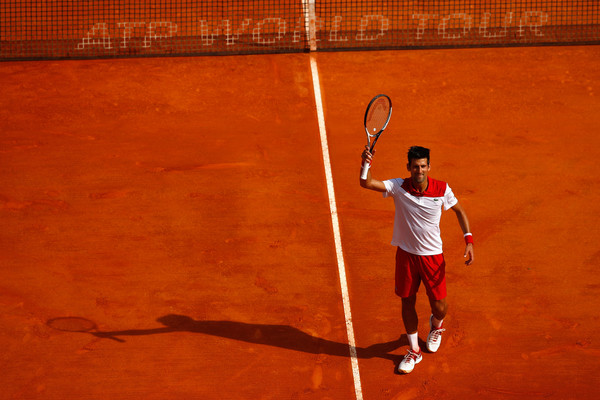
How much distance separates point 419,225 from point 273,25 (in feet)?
26.1

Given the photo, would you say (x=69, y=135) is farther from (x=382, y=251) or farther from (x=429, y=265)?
(x=429, y=265)

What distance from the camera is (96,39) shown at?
1263 cm

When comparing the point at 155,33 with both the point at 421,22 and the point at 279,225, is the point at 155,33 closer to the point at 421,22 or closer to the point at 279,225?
the point at 421,22

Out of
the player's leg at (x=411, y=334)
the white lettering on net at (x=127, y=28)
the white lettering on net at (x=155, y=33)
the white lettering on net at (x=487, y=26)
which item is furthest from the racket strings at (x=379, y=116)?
the white lettering on net at (x=127, y=28)

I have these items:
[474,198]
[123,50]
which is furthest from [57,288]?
[123,50]

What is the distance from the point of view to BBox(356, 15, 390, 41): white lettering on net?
41.2ft

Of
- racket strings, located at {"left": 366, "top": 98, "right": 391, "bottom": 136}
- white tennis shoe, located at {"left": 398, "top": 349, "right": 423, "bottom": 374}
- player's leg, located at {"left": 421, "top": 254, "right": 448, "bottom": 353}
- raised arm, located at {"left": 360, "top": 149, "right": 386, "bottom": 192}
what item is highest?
racket strings, located at {"left": 366, "top": 98, "right": 391, "bottom": 136}

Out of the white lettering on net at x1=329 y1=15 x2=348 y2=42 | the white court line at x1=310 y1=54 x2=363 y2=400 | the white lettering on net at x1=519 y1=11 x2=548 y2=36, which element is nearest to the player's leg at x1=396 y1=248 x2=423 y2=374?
the white court line at x1=310 y1=54 x2=363 y2=400

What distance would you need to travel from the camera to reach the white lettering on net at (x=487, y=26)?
12477mm

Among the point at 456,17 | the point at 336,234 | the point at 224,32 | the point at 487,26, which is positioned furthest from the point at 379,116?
the point at 456,17

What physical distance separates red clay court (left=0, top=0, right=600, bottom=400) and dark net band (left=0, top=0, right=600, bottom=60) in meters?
0.51

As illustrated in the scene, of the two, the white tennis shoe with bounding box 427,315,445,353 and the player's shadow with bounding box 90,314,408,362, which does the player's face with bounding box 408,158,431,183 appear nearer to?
the white tennis shoe with bounding box 427,315,445,353

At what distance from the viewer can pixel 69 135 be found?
9844 mm

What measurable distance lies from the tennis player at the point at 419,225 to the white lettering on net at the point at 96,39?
795 centimetres
